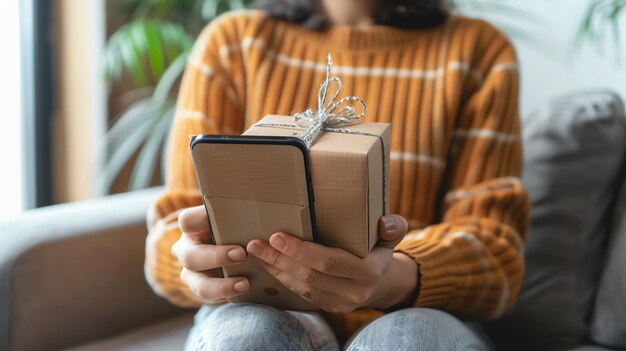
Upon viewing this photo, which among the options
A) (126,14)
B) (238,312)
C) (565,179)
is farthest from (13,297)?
(126,14)

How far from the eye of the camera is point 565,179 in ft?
3.34

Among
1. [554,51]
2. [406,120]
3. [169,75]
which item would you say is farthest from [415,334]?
[169,75]

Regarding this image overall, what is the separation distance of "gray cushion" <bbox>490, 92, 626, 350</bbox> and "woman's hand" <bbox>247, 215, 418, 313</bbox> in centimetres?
38

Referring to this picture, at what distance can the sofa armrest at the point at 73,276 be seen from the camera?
2.89 ft

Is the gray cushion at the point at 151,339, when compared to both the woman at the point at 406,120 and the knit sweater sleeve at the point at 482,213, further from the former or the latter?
the knit sweater sleeve at the point at 482,213

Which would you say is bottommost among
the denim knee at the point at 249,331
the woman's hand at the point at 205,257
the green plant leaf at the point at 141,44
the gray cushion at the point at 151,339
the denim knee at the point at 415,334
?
the gray cushion at the point at 151,339

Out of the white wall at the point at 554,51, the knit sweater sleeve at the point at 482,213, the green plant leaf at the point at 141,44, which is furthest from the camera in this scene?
the green plant leaf at the point at 141,44

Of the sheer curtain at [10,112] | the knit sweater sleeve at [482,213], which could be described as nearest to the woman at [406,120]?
the knit sweater sleeve at [482,213]

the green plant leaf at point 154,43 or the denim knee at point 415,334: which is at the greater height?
the green plant leaf at point 154,43

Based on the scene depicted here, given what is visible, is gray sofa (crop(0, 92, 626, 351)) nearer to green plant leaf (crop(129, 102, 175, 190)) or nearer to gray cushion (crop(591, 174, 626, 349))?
gray cushion (crop(591, 174, 626, 349))

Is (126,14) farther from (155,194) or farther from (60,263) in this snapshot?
(60,263)

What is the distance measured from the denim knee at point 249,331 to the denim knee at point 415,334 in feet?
0.23

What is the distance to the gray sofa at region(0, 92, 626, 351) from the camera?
93 centimetres

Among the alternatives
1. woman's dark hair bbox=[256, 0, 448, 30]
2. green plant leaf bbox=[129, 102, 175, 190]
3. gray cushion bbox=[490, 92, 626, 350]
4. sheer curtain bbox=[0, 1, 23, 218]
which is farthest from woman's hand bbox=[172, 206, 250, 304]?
sheer curtain bbox=[0, 1, 23, 218]
